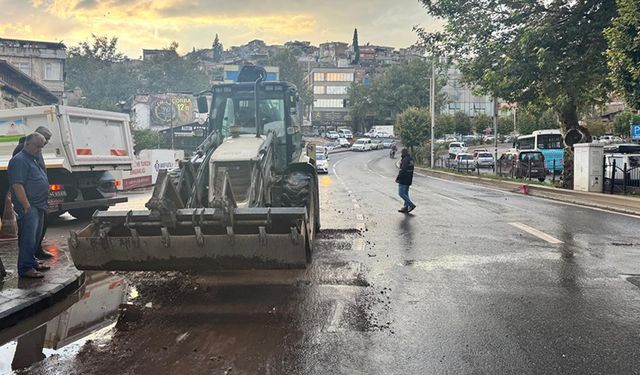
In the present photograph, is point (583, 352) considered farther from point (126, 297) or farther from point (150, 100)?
point (150, 100)

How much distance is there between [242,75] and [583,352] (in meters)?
7.57

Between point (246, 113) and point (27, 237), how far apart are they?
13.9ft

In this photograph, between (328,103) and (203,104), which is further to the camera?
(328,103)

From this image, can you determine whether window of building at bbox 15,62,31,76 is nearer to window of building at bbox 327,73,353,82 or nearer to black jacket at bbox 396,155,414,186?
black jacket at bbox 396,155,414,186

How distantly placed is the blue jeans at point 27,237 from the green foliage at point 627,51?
12.6 m

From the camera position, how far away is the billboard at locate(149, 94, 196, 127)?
6088 cm

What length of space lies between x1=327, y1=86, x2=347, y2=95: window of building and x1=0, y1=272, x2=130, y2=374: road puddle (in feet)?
309

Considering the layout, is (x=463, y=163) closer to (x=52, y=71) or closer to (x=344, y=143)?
(x=344, y=143)

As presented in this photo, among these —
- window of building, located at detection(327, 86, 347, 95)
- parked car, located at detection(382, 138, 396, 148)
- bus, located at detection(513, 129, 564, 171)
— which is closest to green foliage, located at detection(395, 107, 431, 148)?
bus, located at detection(513, 129, 564, 171)

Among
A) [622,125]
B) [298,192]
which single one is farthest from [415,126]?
[298,192]

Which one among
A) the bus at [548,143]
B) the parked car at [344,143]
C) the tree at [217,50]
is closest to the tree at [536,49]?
the bus at [548,143]

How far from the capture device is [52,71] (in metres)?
47.9

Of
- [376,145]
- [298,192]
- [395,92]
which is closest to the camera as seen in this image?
[298,192]

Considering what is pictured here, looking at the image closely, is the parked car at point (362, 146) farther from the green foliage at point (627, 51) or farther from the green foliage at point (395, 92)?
the green foliage at point (627, 51)
